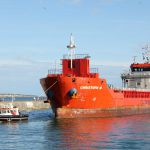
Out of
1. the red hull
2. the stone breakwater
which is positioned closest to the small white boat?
the red hull

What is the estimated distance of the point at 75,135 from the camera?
39.2 metres

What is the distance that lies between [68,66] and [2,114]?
10056mm

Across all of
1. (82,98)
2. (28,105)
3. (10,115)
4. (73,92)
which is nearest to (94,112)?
(82,98)

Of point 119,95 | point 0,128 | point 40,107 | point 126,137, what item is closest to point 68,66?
point 119,95

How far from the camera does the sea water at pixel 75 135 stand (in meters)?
34.1

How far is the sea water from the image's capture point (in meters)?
34.1

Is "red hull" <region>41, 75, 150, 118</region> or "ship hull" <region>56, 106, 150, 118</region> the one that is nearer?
"red hull" <region>41, 75, 150, 118</region>

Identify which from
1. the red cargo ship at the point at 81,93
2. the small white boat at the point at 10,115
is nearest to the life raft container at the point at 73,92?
the red cargo ship at the point at 81,93

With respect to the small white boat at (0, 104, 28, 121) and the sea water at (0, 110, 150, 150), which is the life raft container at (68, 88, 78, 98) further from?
the small white boat at (0, 104, 28, 121)

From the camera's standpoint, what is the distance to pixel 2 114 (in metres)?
52.6

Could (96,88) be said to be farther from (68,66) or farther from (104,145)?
(104,145)

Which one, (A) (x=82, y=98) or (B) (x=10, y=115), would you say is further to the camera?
(A) (x=82, y=98)

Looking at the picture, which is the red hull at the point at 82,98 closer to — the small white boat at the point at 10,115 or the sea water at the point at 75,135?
the sea water at the point at 75,135

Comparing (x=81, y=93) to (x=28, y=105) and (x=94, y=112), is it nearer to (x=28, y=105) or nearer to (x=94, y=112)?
(x=94, y=112)
